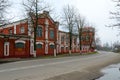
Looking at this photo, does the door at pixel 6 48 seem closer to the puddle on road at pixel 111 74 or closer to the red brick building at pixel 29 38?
the red brick building at pixel 29 38

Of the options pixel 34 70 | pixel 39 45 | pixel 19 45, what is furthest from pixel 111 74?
pixel 39 45

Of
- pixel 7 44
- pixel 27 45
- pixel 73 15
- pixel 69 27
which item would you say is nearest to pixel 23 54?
pixel 27 45

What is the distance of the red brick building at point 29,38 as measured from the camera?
54.2 meters

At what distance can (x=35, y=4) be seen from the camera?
194 ft

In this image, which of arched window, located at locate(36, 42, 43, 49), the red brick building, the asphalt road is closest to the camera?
the asphalt road

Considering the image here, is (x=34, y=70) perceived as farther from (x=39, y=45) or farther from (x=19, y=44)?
(x=39, y=45)

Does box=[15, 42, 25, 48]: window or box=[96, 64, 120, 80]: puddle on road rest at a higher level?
box=[15, 42, 25, 48]: window

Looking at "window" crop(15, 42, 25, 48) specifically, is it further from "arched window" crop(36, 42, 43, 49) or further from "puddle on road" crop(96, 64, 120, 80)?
"puddle on road" crop(96, 64, 120, 80)

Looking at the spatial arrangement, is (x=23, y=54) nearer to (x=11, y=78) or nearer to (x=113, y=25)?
(x=113, y=25)

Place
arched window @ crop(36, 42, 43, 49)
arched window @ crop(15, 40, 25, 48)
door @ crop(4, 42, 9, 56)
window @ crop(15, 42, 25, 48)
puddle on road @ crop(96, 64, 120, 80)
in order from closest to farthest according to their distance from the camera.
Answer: puddle on road @ crop(96, 64, 120, 80), door @ crop(4, 42, 9, 56), arched window @ crop(15, 40, 25, 48), window @ crop(15, 42, 25, 48), arched window @ crop(36, 42, 43, 49)

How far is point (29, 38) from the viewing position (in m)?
62.1

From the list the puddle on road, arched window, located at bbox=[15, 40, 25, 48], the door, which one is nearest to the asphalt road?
the puddle on road

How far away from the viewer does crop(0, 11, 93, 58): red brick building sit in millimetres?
54156

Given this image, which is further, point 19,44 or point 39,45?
point 39,45
